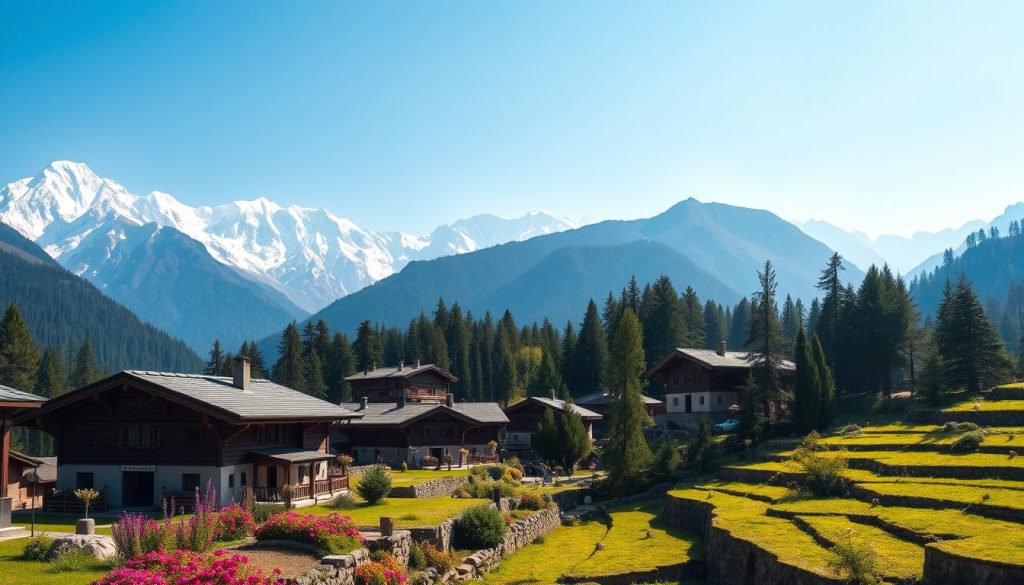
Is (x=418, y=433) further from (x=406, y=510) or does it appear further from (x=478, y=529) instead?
(x=478, y=529)

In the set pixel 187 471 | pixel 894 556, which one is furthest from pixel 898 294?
pixel 187 471

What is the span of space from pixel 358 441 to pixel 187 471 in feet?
99.7

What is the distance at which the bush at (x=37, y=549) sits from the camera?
24844mm

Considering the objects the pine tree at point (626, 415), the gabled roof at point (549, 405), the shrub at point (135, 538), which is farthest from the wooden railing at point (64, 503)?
the gabled roof at point (549, 405)

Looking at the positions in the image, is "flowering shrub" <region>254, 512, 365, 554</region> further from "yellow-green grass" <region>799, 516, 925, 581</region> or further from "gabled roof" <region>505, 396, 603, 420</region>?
"gabled roof" <region>505, 396, 603, 420</region>

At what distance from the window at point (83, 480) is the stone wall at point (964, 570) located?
37571 millimetres

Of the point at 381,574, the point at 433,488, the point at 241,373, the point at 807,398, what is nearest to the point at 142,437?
the point at 241,373

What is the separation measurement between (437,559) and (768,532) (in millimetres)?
12779

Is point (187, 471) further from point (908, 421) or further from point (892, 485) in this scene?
point (908, 421)

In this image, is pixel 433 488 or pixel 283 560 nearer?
pixel 283 560

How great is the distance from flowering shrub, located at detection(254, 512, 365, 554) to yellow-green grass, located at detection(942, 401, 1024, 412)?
40.1 metres

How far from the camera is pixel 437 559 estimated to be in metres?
31.4

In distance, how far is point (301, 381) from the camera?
4532 inches

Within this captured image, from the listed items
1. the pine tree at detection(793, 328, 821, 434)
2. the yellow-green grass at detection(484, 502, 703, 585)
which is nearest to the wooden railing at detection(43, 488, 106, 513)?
the yellow-green grass at detection(484, 502, 703, 585)
